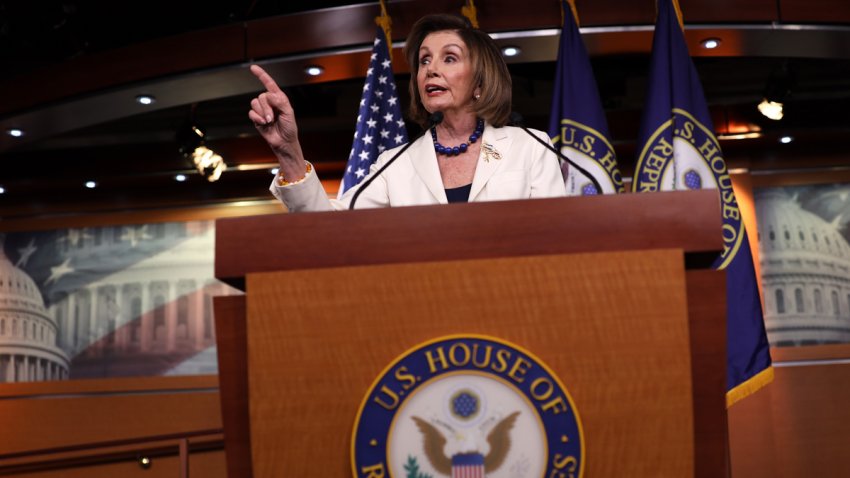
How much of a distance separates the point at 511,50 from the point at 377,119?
91 centimetres

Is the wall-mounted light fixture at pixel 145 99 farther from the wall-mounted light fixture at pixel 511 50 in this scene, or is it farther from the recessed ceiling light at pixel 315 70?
the wall-mounted light fixture at pixel 511 50

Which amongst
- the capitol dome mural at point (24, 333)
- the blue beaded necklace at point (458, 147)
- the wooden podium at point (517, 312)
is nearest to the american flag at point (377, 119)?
the blue beaded necklace at point (458, 147)

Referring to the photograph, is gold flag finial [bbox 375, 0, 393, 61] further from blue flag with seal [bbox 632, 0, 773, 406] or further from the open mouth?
the open mouth

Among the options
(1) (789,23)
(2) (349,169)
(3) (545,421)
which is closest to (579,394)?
(3) (545,421)

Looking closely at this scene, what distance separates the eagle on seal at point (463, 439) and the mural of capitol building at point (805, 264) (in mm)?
4652

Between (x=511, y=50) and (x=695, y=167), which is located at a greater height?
(x=511, y=50)

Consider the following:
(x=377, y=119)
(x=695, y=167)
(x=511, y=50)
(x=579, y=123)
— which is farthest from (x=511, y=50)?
(x=695, y=167)

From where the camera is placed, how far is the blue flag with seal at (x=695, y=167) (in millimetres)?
3271

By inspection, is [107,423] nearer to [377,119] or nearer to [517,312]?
[377,119]

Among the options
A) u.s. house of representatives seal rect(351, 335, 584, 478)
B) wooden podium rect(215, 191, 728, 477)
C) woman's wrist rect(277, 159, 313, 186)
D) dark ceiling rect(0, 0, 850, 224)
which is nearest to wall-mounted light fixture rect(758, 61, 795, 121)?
dark ceiling rect(0, 0, 850, 224)

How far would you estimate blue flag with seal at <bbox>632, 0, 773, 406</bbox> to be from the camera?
327cm

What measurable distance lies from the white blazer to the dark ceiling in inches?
83.9

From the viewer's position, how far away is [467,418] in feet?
3.98

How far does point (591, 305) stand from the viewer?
1.24m
